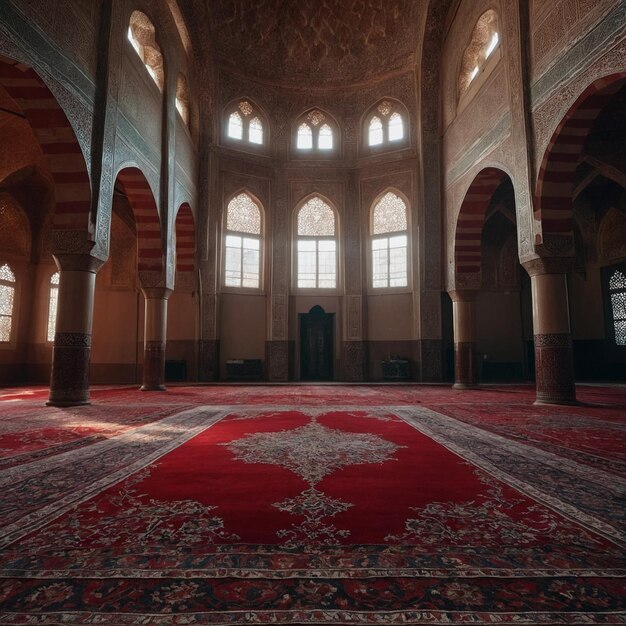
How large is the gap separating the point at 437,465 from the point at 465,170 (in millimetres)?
9581

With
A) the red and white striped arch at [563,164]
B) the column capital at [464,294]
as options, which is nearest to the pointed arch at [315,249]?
the column capital at [464,294]

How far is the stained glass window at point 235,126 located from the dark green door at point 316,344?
6.18 meters

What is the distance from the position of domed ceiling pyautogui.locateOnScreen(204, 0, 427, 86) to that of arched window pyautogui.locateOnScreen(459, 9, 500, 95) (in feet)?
11.1

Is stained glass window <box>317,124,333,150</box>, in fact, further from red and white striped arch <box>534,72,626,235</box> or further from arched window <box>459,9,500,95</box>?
red and white striped arch <box>534,72,626,235</box>

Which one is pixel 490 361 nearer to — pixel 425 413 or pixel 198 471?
pixel 425 413

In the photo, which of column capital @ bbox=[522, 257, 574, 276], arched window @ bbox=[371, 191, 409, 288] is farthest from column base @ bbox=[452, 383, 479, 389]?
column capital @ bbox=[522, 257, 574, 276]

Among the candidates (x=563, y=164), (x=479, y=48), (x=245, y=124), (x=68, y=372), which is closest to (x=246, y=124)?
(x=245, y=124)

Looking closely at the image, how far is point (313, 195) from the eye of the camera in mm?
14812

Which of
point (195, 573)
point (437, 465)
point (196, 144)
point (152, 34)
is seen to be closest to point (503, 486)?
point (437, 465)

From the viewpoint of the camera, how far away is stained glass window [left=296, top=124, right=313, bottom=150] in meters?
15.1

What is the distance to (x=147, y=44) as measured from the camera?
9727mm

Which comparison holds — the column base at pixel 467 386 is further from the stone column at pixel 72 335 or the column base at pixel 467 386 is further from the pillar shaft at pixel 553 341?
the stone column at pixel 72 335

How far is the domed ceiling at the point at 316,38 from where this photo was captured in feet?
45.3

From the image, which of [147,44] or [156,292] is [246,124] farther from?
[156,292]
